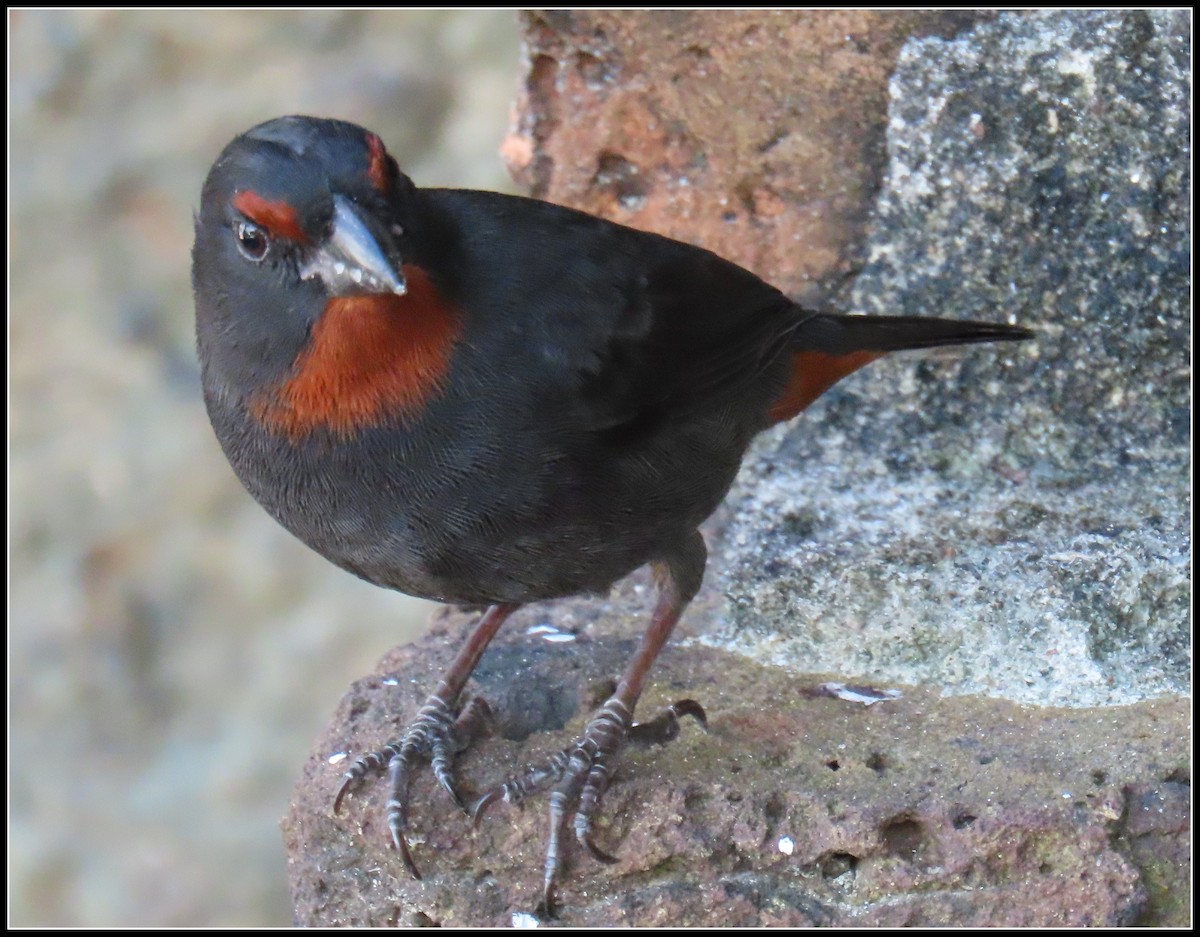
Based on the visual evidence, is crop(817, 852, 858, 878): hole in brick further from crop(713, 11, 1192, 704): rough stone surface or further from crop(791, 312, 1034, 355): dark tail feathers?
crop(791, 312, 1034, 355): dark tail feathers

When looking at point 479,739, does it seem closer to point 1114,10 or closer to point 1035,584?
point 1035,584

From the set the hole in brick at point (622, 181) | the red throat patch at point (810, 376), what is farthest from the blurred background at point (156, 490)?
the red throat patch at point (810, 376)

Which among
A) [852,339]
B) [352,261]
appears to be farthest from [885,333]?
[352,261]

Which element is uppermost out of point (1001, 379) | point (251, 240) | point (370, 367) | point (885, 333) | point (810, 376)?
point (251, 240)

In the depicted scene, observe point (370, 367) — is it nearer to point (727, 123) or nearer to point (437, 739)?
point (437, 739)

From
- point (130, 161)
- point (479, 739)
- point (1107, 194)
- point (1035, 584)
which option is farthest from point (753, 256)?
point (130, 161)

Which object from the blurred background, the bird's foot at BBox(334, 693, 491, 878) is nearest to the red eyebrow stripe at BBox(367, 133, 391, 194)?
the bird's foot at BBox(334, 693, 491, 878)

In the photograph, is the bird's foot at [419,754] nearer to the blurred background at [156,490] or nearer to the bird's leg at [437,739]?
the bird's leg at [437,739]
